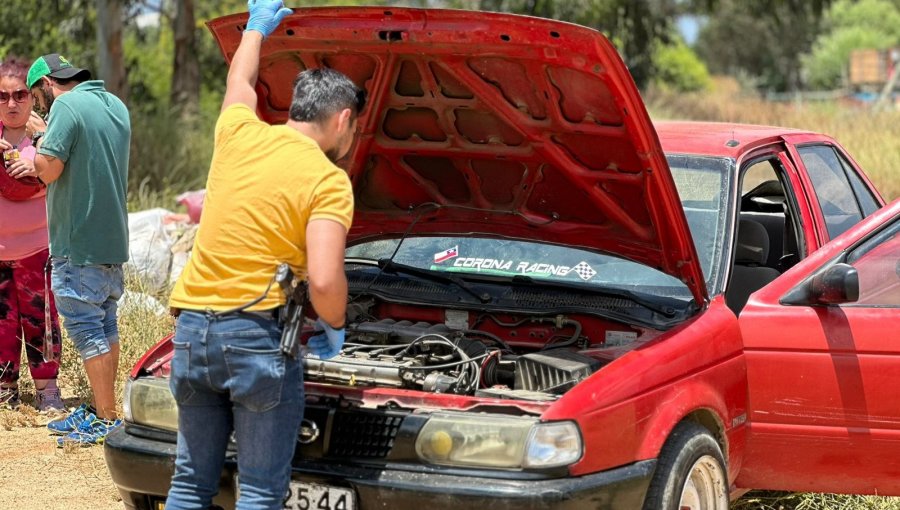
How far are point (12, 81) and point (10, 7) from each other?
1120 cm

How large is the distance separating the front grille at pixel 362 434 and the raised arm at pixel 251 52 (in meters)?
1.07

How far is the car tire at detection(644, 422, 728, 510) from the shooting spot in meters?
4.02

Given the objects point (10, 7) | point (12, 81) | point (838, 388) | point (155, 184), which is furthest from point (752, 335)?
point (10, 7)

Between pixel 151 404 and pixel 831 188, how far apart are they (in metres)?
3.35

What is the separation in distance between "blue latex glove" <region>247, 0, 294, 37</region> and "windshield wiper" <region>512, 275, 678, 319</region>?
5.34 ft

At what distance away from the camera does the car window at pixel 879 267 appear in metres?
4.56

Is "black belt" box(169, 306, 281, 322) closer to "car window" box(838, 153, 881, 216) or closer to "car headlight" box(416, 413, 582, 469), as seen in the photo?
"car headlight" box(416, 413, 582, 469)

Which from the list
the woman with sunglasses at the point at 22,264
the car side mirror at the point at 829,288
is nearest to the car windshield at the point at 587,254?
the car side mirror at the point at 829,288

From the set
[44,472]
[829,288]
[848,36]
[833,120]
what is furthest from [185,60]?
[848,36]

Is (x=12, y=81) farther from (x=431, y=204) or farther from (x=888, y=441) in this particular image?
(x=888, y=441)

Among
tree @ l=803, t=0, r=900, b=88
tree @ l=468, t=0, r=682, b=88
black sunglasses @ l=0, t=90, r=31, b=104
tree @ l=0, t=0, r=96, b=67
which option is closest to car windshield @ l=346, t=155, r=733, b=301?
black sunglasses @ l=0, t=90, r=31, b=104

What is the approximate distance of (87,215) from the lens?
6.00 metres

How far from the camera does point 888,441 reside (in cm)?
443

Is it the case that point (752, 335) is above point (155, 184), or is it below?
above
